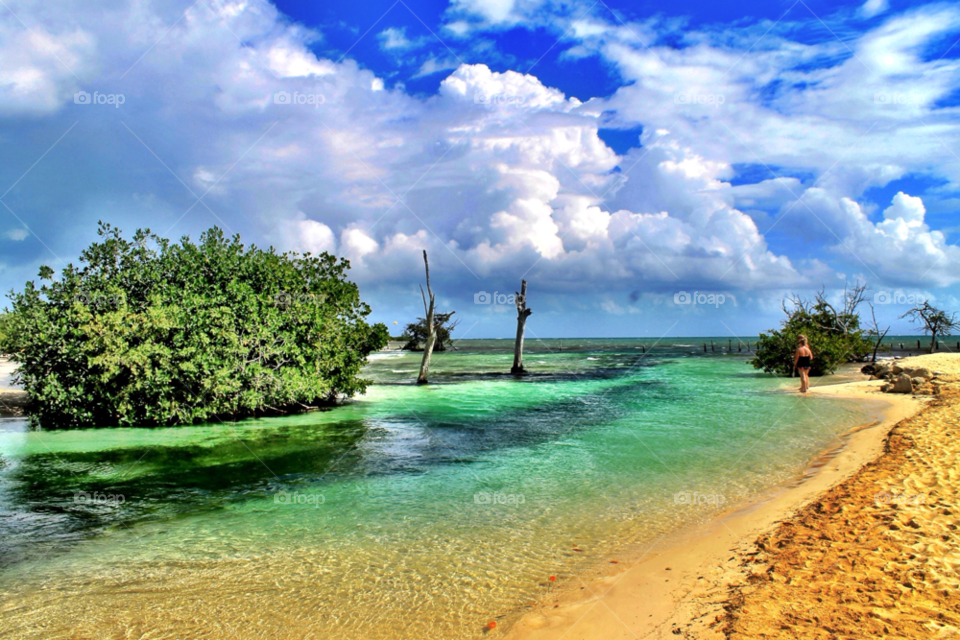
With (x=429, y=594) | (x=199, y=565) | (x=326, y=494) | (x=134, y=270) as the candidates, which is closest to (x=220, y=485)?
(x=326, y=494)

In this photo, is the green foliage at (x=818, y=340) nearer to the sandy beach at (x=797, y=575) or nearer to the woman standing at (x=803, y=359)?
the woman standing at (x=803, y=359)

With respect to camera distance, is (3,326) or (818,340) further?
(818,340)

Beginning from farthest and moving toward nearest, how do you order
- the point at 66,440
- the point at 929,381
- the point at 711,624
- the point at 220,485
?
the point at 929,381 → the point at 66,440 → the point at 220,485 → the point at 711,624

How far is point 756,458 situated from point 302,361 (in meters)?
13.5

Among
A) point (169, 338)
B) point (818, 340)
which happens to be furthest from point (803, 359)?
point (169, 338)

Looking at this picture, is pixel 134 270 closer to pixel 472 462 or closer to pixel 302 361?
pixel 302 361

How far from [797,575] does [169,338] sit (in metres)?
16.0

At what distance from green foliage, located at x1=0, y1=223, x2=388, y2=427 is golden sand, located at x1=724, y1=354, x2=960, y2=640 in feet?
47.6

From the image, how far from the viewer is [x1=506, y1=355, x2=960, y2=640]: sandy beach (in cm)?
397

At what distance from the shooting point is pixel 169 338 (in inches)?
592

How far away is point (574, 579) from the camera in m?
5.52

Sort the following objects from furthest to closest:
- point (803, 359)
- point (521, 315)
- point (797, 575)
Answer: point (521, 315)
point (803, 359)
point (797, 575)

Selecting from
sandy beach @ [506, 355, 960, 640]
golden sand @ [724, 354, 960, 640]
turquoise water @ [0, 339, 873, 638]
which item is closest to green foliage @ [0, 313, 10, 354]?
turquoise water @ [0, 339, 873, 638]

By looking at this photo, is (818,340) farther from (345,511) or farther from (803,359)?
(345,511)
